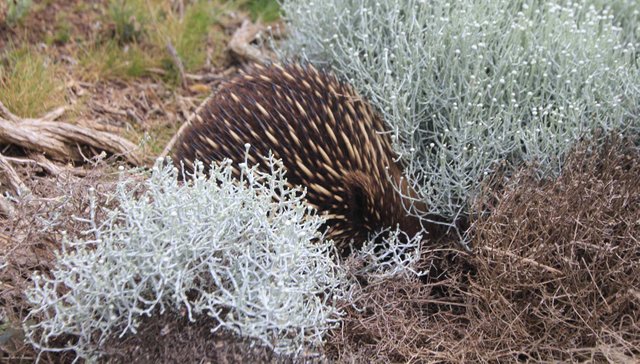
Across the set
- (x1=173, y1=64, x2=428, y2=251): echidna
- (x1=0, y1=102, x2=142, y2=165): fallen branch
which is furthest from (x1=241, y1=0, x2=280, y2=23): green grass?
(x1=173, y1=64, x2=428, y2=251): echidna

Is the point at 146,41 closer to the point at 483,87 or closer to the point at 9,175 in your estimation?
the point at 9,175

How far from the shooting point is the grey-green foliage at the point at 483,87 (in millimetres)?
3828

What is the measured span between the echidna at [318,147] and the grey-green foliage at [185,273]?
2.48 ft

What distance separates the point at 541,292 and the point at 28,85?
3.16 metres

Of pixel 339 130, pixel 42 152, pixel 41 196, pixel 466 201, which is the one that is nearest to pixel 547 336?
pixel 466 201

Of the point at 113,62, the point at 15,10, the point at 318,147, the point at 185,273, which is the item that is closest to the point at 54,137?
the point at 113,62

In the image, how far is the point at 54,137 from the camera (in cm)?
435

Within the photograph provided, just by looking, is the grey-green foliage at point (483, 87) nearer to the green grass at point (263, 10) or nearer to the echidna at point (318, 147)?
the echidna at point (318, 147)

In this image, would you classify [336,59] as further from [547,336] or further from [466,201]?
[547,336]

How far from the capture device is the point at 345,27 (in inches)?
191

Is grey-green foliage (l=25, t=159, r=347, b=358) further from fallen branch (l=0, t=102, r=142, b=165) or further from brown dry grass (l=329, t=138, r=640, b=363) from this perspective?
fallen branch (l=0, t=102, r=142, b=165)

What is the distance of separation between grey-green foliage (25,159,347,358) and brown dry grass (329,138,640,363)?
53 centimetres

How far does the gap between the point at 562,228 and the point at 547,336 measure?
0.47 metres

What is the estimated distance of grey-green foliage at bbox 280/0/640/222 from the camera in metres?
3.83
